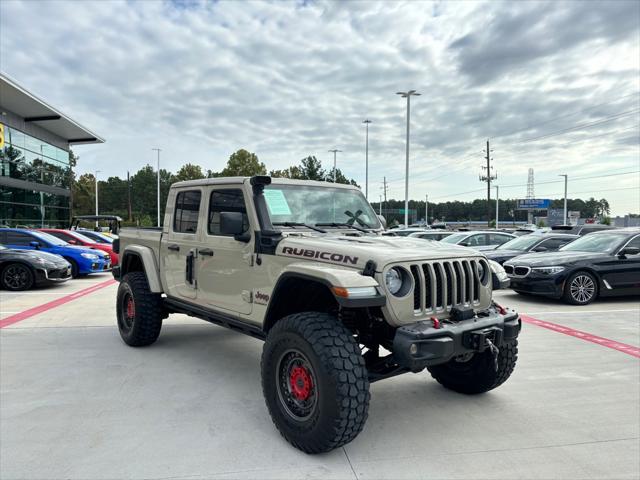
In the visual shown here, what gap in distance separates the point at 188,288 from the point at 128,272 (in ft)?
5.54

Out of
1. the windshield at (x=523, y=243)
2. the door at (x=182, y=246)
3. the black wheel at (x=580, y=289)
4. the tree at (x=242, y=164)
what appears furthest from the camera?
the tree at (x=242, y=164)

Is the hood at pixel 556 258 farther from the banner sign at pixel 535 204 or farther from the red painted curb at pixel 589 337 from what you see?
the banner sign at pixel 535 204

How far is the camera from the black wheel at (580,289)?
888 cm

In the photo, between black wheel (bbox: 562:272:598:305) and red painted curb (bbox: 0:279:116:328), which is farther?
black wheel (bbox: 562:272:598:305)

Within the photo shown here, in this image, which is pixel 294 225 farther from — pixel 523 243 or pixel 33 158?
pixel 33 158

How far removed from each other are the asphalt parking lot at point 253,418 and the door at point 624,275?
349 centimetres

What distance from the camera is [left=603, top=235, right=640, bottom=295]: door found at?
9.05 meters

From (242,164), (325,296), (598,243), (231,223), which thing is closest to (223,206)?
(231,223)

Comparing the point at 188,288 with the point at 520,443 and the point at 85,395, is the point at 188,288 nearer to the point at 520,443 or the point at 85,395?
the point at 85,395

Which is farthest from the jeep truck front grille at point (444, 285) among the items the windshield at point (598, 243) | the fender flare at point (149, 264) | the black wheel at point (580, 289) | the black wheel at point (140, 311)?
the windshield at point (598, 243)

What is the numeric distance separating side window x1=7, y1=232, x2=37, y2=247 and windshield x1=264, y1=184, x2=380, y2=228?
434 inches

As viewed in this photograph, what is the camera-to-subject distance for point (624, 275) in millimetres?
9070

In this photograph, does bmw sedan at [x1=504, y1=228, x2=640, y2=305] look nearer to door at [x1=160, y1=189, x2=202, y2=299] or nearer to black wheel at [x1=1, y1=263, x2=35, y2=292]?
door at [x1=160, y1=189, x2=202, y2=299]

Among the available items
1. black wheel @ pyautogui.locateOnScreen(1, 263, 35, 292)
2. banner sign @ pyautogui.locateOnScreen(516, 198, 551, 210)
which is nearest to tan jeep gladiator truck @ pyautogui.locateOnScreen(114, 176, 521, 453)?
black wheel @ pyautogui.locateOnScreen(1, 263, 35, 292)
